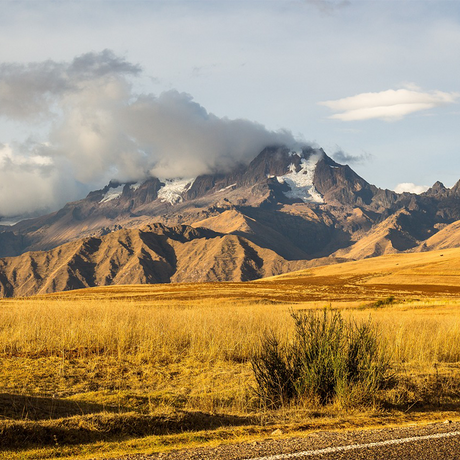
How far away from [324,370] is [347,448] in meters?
4.33

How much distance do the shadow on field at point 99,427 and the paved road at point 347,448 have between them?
Answer: 5.46 ft

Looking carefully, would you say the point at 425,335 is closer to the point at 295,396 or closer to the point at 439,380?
the point at 439,380

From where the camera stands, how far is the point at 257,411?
1229 centimetres

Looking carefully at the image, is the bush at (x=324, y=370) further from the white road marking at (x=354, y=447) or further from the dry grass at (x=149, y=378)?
the white road marking at (x=354, y=447)

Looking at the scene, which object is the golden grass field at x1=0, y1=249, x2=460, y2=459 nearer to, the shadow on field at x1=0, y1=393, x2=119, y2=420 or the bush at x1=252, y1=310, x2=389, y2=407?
the shadow on field at x1=0, y1=393, x2=119, y2=420

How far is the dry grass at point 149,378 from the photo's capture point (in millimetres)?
9766

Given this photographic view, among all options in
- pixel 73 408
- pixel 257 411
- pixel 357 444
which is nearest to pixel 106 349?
pixel 73 408

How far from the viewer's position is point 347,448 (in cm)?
835

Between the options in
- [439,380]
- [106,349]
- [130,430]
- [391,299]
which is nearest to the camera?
[130,430]

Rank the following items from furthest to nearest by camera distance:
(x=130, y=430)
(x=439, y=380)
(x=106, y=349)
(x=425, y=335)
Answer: (x=425, y=335) → (x=106, y=349) → (x=439, y=380) → (x=130, y=430)

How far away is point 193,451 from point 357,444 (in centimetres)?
282

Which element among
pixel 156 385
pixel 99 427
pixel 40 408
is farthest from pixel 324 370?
pixel 40 408

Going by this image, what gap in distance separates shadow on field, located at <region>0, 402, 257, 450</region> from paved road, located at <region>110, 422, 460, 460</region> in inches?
65.5

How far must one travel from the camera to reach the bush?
483 inches
